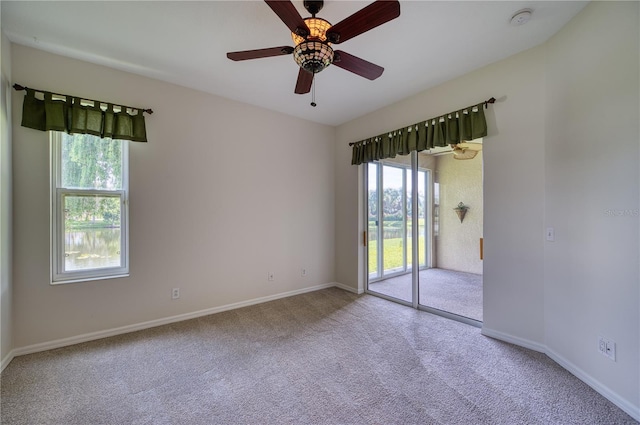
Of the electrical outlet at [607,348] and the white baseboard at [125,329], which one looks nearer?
the electrical outlet at [607,348]

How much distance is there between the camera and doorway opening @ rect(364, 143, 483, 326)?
3422 millimetres

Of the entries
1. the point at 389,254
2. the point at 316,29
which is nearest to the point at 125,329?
the point at 316,29


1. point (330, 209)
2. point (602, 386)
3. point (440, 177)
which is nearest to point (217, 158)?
point (330, 209)

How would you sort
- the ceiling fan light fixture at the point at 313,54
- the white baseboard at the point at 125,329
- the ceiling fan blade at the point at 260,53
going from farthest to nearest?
the white baseboard at the point at 125,329
the ceiling fan blade at the point at 260,53
the ceiling fan light fixture at the point at 313,54

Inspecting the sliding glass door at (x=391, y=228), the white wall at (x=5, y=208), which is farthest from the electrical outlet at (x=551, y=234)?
the white wall at (x=5, y=208)

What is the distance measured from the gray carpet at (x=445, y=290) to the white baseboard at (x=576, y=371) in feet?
1.08

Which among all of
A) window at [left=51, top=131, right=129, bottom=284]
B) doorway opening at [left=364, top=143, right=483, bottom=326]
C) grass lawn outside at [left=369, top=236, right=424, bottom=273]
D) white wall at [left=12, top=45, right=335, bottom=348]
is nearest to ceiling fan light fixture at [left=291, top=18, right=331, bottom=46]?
white wall at [left=12, top=45, right=335, bottom=348]

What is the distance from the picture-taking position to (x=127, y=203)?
8.98ft

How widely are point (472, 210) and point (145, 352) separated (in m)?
3.93

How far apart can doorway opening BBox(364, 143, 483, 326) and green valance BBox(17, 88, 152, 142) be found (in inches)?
121

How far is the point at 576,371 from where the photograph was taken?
197cm

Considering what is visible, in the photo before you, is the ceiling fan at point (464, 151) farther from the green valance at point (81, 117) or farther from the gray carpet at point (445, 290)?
the green valance at point (81, 117)

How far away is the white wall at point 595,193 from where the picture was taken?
163 cm

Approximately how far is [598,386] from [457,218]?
7.50 feet
